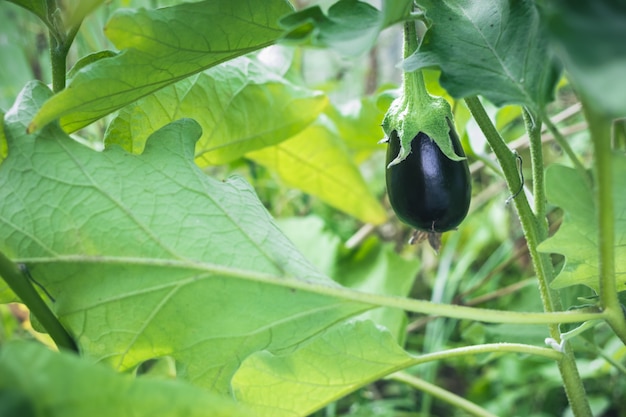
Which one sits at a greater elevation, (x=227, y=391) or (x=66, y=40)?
(x=66, y=40)

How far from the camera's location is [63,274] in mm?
393

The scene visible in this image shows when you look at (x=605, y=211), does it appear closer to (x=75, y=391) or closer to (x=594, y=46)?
(x=594, y=46)

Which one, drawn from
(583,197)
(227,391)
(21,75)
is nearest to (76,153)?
(227,391)

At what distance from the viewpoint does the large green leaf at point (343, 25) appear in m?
0.31

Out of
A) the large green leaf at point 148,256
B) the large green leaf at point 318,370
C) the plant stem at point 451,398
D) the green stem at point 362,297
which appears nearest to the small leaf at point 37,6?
the large green leaf at point 148,256

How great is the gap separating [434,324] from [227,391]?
2.51 ft

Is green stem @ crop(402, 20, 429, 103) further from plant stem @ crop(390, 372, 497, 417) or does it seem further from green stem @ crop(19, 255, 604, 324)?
plant stem @ crop(390, 372, 497, 417)

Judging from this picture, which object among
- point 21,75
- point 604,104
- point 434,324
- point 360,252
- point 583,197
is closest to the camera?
point 604,104

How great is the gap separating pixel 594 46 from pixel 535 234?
10.1 inches

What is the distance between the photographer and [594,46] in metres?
0.21

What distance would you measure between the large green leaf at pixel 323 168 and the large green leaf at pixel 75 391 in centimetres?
61

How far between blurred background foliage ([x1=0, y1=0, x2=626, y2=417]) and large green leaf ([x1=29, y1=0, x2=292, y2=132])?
0.12m

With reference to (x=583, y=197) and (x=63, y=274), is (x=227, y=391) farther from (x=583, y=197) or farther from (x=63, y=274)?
(x=583, y=197)

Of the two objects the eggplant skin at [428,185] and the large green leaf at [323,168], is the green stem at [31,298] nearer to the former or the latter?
the eggplant skin at [428,185]
